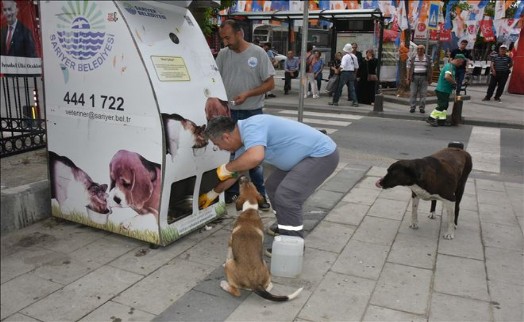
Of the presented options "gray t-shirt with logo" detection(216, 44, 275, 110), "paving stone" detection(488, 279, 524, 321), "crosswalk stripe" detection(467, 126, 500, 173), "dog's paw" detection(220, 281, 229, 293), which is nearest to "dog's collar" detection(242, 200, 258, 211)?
"dog's paw" detection(220, 281, 229, 293)

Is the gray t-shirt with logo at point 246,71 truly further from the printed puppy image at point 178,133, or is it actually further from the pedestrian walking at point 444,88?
the pedestrian walking at point 444,88

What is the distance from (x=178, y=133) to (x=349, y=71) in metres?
11.0

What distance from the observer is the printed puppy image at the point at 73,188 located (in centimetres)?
404

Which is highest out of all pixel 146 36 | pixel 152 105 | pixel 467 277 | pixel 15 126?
pixel 146 36

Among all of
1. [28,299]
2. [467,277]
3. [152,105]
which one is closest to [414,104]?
[467,277]

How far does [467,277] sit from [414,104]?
10.4m

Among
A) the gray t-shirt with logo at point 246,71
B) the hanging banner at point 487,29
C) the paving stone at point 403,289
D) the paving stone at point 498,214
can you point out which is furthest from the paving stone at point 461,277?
the hanging banner at point 487,29

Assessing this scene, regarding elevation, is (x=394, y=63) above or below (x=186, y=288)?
above

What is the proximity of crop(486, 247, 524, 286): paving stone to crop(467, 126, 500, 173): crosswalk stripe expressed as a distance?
3828mm

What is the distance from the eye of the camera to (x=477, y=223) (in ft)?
16.3

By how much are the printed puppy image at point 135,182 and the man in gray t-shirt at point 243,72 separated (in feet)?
4.69

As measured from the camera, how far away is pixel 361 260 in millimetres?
3910

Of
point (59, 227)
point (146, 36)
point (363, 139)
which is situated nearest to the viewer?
point (146, 36)

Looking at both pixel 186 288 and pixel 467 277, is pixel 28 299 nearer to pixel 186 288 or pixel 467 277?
pixel 186 288
